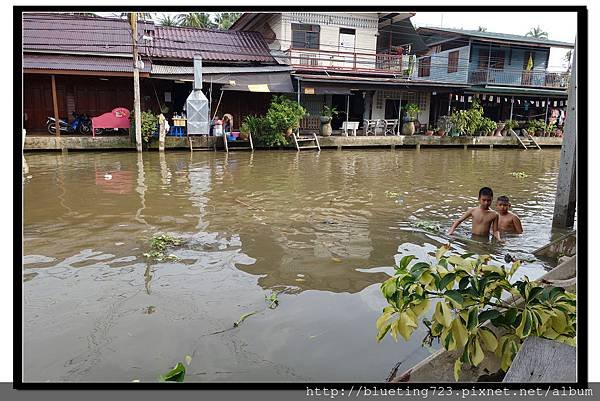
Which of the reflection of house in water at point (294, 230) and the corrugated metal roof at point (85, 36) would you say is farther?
the corrugated metal roof at point (85, 36)

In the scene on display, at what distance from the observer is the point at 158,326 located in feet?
13.2

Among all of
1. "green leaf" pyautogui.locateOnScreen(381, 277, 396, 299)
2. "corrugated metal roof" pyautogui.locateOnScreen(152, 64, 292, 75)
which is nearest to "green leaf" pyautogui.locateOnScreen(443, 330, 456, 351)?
"green leaf" pyautogui.locateOnScreen(381, 277, 396, 299)

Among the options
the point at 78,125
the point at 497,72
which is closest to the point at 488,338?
the point at 78,125

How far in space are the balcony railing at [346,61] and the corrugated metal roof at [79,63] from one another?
23.5 feet

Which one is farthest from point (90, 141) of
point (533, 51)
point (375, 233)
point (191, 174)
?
point (533, 51)

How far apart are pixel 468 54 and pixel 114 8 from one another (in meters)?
26.4

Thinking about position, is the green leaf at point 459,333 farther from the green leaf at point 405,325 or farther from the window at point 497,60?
the window at point 497,60

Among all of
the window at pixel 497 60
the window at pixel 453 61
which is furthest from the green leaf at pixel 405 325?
the window at pixel 497 60

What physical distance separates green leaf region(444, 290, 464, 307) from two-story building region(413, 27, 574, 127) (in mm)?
23844

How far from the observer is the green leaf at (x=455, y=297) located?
2.46 m

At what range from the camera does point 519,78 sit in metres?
27.1

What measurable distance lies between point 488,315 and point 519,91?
84.0 ft

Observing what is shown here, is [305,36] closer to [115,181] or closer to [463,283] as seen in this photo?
[115,181]

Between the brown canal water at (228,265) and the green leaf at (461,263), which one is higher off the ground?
the green leaf at (461,263)
